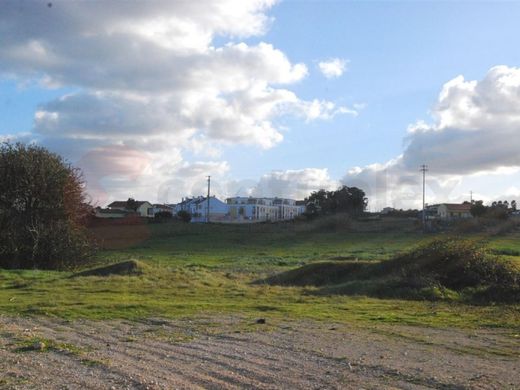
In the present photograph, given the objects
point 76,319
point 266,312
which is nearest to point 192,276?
point 266,312

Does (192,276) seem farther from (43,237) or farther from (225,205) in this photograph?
(225,205)

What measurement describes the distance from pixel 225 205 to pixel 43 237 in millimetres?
120824

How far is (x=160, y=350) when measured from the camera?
10.4 metres

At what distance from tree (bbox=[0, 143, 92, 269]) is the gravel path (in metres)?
24.0

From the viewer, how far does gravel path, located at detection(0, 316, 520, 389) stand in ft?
26.5

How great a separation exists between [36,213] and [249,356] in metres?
31.2

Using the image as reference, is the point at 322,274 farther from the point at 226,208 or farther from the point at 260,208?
the point at 260,208

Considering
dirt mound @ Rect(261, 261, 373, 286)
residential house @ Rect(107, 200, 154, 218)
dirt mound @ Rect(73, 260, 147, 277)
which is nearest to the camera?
dirt mound @ Rect(73, 260, 147, 277)

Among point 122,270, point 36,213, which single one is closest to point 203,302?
point 122,270

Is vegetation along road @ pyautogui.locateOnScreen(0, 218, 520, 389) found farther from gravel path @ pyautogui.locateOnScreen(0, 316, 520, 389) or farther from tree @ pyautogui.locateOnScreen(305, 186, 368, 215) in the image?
tree @ pyautogui.locateOnScreen(305, 186, 368, 215)

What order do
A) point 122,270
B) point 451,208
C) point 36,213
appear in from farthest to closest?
point 451,208
point 36,213
point 122,270

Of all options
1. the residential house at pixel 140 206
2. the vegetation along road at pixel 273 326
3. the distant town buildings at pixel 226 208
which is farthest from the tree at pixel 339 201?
the vegetation along road at pixel 273 326

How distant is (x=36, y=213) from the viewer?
1496 inches

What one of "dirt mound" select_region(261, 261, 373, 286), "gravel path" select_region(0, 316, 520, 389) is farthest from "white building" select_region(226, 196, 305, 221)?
"gravel path" select_region(0, 316, 520, 389)
